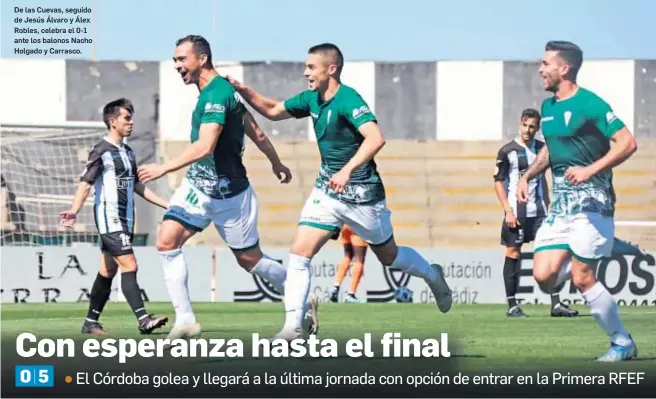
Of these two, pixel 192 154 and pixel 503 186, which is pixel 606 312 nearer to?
pixel 192 154

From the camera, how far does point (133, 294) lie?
34.4 ft

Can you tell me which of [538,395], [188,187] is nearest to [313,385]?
[538,395]

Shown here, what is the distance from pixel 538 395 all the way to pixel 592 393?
0.36 m

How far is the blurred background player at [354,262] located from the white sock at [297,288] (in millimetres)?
6630

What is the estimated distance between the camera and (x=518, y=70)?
1931 centimetres

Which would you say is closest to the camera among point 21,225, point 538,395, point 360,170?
point 538,395

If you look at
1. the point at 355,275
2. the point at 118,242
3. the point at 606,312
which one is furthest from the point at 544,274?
the point at 355,275

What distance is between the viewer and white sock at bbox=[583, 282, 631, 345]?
887 centimetres

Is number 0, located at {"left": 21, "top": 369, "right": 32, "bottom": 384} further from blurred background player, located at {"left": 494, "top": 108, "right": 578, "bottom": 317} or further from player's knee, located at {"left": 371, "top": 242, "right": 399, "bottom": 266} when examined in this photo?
blurred background player, located at {"left": 494, "top": 108, "right": 578, "bottom": 317}

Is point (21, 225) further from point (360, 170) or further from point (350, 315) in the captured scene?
point (360, 170)

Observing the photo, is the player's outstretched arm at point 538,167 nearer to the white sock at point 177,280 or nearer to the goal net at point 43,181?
the white sock at point 177,280

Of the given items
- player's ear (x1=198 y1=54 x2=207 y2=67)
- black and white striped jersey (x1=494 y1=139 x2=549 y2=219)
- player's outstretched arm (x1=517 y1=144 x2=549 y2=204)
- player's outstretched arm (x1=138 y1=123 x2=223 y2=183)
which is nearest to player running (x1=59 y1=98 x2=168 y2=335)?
player's ear (x1=198 y1=54 x2=207 y2=67)

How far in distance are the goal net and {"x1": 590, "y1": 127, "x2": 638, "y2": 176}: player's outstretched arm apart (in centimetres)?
1257

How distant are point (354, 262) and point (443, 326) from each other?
4.35 m
